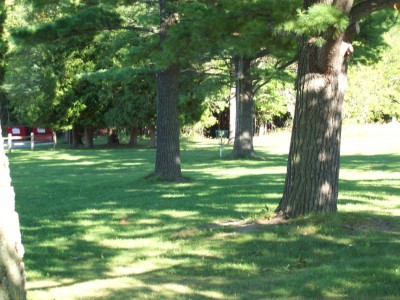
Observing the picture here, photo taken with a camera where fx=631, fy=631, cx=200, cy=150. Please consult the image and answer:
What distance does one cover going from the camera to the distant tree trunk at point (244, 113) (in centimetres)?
2766

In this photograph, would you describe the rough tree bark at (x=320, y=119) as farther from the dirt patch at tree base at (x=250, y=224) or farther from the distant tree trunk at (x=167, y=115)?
the distant tree trunk at (x=167, y=115)

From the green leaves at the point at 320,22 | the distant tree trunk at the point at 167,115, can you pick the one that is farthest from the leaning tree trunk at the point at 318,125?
the distant tree trunk at the point at 167,115

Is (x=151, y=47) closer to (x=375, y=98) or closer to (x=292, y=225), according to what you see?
(x=292, y=225)

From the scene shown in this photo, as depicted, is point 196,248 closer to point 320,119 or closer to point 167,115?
point 320,119

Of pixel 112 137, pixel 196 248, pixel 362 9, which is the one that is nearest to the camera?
pixel 196 248

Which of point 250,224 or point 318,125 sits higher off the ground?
point 318,125

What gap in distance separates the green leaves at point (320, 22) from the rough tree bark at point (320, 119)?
1.12 feet

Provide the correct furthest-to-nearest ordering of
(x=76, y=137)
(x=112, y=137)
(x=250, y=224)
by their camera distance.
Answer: (x=112, y=137)
(x=76, y=137)
(x=250, y=224)

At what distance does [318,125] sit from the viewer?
8.65 m

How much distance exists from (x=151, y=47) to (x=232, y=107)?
2805cm

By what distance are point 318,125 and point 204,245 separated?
89.3 inches

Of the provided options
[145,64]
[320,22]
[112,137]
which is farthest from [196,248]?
[112,137]

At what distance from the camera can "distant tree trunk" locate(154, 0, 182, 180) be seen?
16953mm

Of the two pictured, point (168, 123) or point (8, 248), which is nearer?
point (8, 248)
